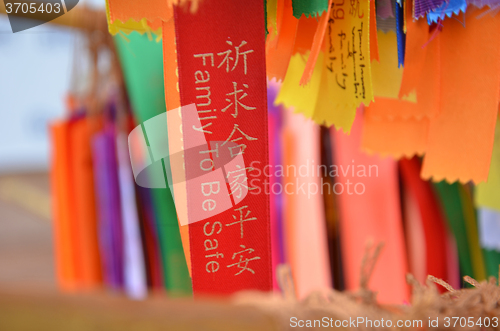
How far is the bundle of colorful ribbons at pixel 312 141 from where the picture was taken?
271 millimetres

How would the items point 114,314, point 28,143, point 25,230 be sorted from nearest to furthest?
point 114,314
point 25,230
point 28,143

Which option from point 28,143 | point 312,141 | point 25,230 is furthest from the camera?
point 28,143

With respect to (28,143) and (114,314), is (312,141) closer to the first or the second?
(114,314)

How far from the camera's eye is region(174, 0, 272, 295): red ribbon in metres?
0.26

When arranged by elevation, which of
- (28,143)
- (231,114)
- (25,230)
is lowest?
(25,230)

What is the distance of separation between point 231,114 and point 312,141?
370mm

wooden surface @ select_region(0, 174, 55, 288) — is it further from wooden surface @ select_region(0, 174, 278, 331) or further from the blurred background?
wooden surface @ select_region(0, 174, 278, 331)

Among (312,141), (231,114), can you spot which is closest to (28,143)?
(312,141)

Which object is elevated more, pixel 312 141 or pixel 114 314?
pixel 312 141

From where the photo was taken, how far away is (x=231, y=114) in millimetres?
273

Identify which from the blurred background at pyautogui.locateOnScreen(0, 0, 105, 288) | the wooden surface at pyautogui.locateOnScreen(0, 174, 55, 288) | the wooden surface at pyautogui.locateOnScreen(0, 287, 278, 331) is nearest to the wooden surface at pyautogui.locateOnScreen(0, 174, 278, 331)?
the wooden surface at pyautogui.locateOnScreen(0, 287, 278, 331)

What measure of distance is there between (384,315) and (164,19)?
240mm

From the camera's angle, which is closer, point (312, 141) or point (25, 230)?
point (312, 141)

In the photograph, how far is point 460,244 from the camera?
579 millimetres
